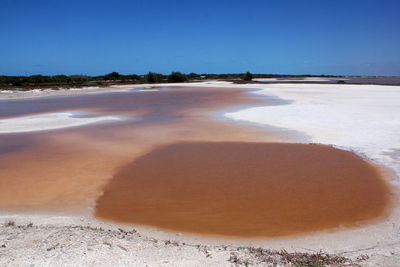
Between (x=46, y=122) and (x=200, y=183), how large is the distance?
1103cm

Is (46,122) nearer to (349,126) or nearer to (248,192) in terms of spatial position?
(248,192)

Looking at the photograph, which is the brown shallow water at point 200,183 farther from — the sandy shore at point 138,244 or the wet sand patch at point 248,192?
the sandy shore at point 138,244

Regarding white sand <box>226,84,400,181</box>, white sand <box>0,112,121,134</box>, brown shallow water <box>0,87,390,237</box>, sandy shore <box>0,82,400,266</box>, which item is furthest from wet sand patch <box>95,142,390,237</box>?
white sand <box>0,112,121,134</box>

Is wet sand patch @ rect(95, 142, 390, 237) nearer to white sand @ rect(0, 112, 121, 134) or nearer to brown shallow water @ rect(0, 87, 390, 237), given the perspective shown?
brown shallow water @ rect(0, 87, 390, 237)

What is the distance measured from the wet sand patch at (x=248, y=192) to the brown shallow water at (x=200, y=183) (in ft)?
0.06

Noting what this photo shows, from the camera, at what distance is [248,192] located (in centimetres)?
621

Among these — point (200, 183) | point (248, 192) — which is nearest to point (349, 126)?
point (248, 192)

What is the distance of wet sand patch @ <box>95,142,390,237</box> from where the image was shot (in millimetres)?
5070

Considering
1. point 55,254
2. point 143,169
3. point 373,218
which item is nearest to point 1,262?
point 55,254

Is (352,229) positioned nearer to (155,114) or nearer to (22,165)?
(22,165)

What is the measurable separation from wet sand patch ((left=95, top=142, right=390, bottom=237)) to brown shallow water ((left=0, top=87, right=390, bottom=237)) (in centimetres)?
2

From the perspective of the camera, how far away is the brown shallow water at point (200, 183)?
523cm

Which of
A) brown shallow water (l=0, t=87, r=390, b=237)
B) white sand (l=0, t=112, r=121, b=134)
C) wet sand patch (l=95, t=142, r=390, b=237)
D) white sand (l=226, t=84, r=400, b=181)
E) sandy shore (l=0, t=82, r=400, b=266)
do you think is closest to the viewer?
sandy shore (l=0, t=82, r=400, b=266)

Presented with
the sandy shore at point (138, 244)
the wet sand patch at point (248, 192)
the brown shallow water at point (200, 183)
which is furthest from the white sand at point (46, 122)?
the sandy shore at point (138, 244)
